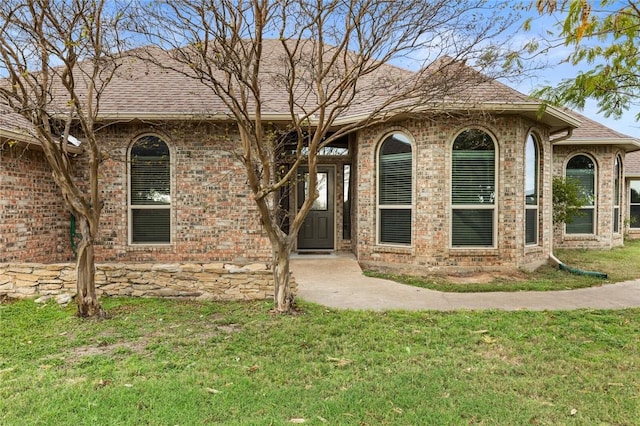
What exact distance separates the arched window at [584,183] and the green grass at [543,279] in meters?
2.40

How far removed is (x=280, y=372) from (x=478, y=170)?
6.08m

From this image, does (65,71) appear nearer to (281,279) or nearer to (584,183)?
(281,279)

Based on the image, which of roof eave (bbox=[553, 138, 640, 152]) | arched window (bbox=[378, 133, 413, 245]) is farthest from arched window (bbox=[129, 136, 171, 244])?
roof eave (bbox=[553, 138, 640, 152])

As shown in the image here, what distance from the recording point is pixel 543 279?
24.1ft

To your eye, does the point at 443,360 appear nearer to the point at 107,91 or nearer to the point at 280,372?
the point at 280,372

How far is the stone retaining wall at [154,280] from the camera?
18.7 feet

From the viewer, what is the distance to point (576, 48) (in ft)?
13.7

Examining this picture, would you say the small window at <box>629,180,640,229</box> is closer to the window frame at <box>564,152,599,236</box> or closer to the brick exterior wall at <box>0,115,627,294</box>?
the window frame at <box>564,152,599,236</box>

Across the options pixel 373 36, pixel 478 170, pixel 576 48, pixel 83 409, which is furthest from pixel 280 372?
pixel 478 170

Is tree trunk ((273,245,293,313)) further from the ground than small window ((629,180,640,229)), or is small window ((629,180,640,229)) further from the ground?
small window ((629,180,640,229))

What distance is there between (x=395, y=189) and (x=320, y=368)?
209 inches

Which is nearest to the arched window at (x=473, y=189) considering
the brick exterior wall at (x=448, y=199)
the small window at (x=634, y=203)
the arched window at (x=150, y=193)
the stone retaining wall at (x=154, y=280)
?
the brick exterior wall at (x=448, y=199)

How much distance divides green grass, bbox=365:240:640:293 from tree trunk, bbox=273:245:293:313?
2.71 metres

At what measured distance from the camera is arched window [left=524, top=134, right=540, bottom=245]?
8172mm
